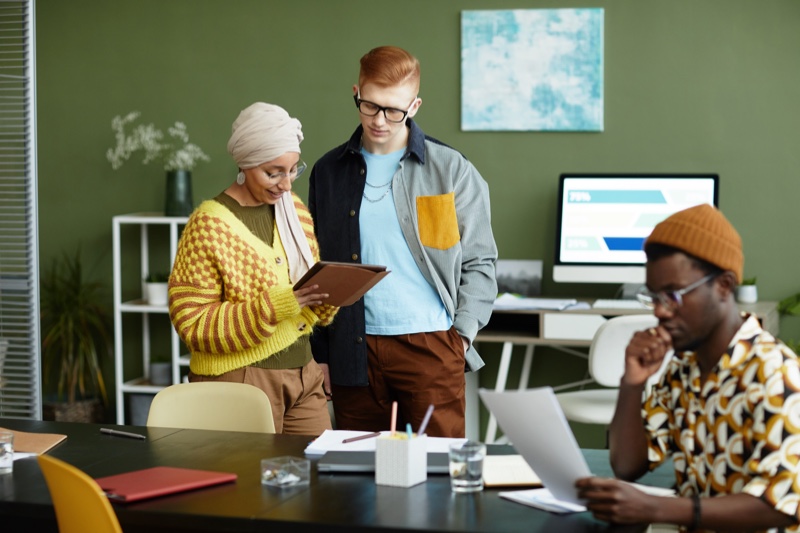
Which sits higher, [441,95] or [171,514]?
[441,95]

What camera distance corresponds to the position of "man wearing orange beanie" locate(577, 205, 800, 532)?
1.56 meters

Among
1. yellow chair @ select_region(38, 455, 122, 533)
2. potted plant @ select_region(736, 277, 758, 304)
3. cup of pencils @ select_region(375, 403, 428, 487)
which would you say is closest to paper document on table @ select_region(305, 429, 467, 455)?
cup of pencils @ select_region(375, 403, 428, 487)

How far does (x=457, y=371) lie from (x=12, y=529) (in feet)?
4.06

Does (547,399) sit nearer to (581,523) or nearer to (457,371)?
(581,523)

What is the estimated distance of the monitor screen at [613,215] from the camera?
14.7 feet

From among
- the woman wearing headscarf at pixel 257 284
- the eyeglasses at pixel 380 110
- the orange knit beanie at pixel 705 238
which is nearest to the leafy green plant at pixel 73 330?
the woman wearing headscarf at pixel 257 284

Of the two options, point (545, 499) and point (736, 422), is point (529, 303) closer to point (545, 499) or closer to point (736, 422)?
point (545, 499)

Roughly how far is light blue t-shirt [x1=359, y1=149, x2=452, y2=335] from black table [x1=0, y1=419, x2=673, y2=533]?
60 centimetres

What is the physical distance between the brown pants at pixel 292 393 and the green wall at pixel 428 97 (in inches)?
91.5

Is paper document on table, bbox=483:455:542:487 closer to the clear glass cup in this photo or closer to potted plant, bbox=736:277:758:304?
the clear glass cup

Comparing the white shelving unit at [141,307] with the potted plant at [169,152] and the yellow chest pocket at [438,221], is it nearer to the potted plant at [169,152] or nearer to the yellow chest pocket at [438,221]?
the potted plant at [169,152]

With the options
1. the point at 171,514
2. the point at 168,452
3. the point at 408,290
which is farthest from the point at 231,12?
the point at 171,514

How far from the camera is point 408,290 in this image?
111 inches

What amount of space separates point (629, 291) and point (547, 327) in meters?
0.57
